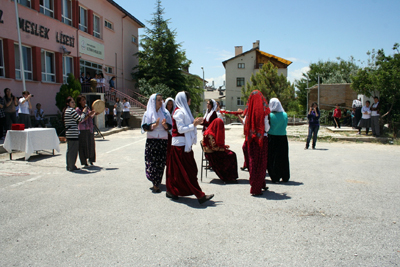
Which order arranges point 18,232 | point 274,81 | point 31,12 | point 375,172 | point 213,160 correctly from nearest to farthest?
point 18,232, point 213,160, point 375,172, point 31,12, point 274,81

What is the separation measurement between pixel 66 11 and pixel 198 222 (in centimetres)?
1958

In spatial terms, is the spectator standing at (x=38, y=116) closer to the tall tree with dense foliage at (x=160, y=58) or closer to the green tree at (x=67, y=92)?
the green tree at (x=67, y=92)

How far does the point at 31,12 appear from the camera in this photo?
15.8m

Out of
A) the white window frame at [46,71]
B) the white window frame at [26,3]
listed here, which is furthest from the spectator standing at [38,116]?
the white window frame at [26,3]

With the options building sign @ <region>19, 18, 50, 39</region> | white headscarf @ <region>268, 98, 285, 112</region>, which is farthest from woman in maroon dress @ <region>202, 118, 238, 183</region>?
building sign @ <region>19, 18, 50, 39</region>

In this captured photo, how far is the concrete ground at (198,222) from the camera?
3.27 meters

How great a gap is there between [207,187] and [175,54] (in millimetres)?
24122

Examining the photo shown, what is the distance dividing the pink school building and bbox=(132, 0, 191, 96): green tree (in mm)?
1908

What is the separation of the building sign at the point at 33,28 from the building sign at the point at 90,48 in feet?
12.0

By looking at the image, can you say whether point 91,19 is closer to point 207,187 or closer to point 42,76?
point 42,76

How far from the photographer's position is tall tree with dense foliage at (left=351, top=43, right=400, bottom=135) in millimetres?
15078

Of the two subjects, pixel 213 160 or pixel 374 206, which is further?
pixel 213 160

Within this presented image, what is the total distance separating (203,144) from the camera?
22.2ft

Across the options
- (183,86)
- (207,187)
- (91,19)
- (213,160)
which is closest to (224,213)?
(207,187)
